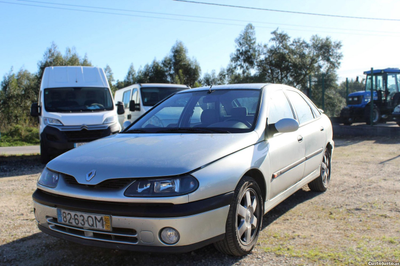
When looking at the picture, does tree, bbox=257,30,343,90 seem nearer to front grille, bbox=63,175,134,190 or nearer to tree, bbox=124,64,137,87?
tree, bbox=124,64,137,87

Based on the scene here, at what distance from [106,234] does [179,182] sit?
0.67 m

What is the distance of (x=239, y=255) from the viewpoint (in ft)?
9.56

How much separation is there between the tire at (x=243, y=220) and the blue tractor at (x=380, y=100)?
583 inches

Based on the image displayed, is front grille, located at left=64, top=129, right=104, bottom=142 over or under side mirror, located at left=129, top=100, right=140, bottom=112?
under

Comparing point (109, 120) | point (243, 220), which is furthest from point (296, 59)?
point (243, 220)

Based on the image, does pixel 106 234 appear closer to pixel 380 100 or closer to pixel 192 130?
pixel 192 130

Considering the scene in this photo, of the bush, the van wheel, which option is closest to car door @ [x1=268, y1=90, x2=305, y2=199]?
the van wheel

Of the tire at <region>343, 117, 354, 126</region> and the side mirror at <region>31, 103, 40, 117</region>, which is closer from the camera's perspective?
the side mirror at <region>31, 103, 40, 117</region>

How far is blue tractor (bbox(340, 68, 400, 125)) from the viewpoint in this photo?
53.6 ft

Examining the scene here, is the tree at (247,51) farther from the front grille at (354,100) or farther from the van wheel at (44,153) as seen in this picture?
the van wheel at (44,153)

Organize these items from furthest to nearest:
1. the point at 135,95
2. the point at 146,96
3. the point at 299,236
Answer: the point at 135,95
the point at 146,96
the point at 299,236

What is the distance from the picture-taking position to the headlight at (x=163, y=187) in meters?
2.46

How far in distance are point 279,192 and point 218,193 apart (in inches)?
49.3

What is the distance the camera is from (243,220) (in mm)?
2916
